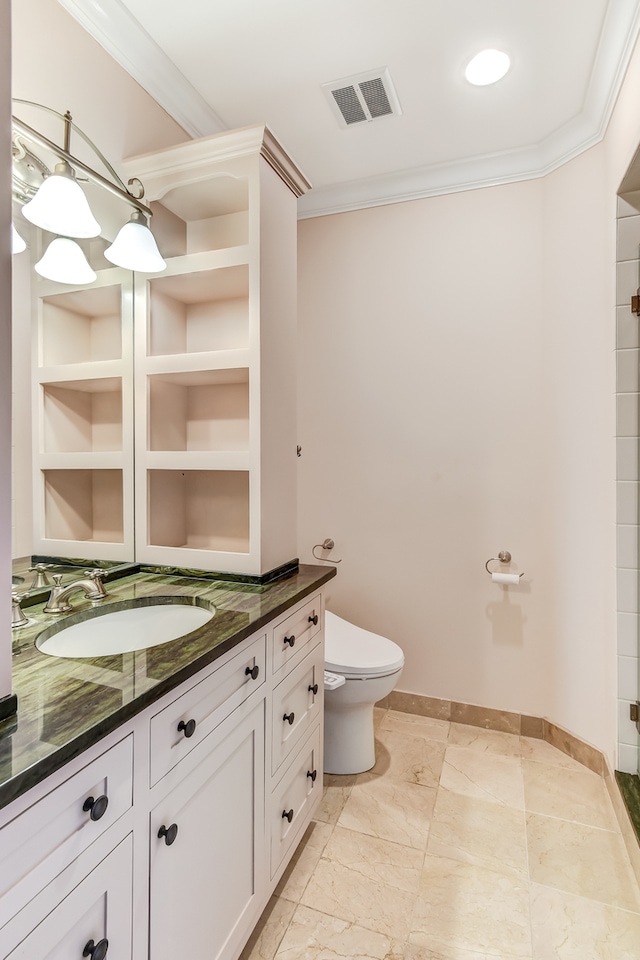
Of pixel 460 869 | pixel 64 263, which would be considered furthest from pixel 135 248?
pixel 460 869

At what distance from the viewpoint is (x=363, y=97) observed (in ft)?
6.34

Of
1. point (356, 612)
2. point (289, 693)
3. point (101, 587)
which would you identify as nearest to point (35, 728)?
Result: point (101, 587)

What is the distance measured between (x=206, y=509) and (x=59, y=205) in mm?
1080

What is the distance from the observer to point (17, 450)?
4.62 ft

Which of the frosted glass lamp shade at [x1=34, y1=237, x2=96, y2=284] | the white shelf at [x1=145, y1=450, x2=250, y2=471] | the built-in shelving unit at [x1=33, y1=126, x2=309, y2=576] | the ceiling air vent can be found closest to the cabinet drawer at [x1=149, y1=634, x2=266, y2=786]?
the built-in shelving unit at [x1=33, y1=126, x2=309, y2=576]

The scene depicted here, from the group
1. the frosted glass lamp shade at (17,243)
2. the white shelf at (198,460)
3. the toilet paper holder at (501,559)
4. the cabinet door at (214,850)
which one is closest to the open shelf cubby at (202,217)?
the frosted glass lamp shade at (17,243)

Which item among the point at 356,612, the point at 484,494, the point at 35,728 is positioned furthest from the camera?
the point at 356,612

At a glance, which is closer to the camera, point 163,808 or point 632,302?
point 163,808

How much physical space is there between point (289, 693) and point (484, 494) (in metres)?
1.37

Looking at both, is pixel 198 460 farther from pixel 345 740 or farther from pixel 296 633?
pixel 345 740

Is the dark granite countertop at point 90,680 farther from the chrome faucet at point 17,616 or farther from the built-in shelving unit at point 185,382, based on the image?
the built-in shelving unit at point 185,382

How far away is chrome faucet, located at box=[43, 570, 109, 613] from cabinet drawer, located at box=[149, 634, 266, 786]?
0.48 meters

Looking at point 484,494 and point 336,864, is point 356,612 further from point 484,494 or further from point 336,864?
point 336,864

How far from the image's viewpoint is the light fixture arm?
4.32 ft
